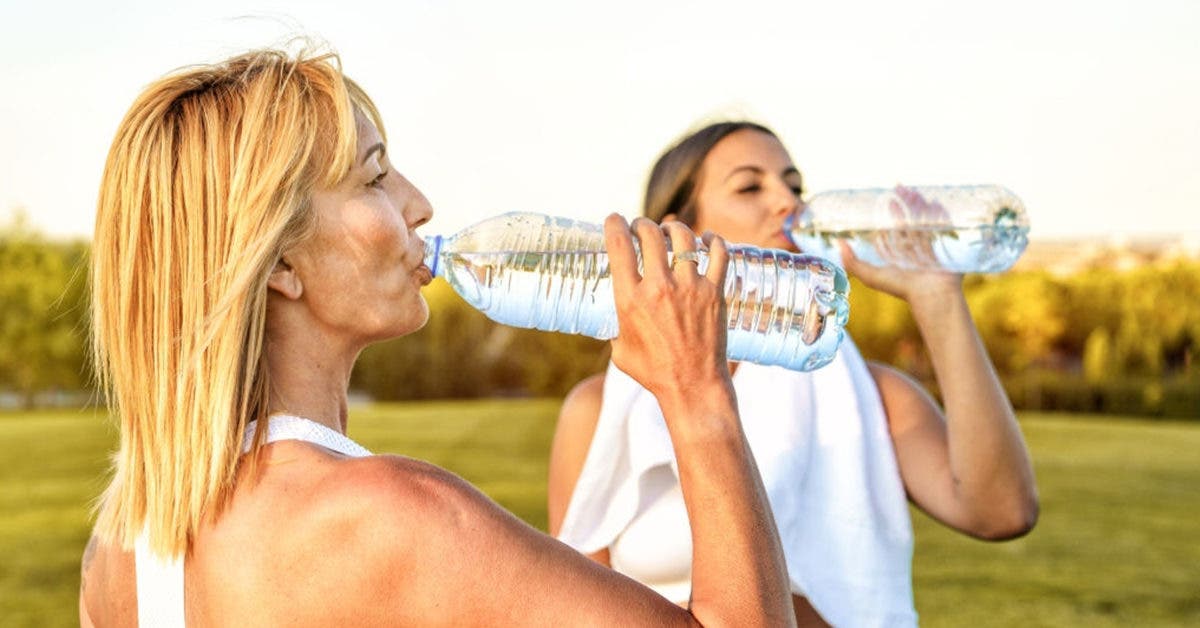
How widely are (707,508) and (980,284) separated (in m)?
31.6

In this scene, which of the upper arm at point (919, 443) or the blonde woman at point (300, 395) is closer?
the blonde woman at point (300, 395)

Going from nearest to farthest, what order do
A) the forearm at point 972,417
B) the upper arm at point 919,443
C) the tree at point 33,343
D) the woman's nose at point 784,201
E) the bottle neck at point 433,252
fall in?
the bottle neck at point 433,252 → the forearm at point 972,417 → the upper arm at point 919,443 → the woman's nose at point 784,201 → the tree at point 33,343

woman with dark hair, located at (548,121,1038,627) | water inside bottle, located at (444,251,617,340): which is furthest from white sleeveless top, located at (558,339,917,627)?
water inside bottle, located at (444,251,617,340)

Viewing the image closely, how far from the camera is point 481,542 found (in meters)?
1.77

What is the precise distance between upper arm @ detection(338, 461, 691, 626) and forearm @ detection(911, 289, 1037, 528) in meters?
1.78

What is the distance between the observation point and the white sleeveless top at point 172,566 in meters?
1.91

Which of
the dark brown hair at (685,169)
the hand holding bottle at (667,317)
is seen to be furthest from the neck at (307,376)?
the dark brown hair at (685,169)

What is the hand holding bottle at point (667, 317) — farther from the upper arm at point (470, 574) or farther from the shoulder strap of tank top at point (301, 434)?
the shoulder strap of tank top at point (301, 434)

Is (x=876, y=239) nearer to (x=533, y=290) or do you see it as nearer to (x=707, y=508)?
(x=533, y=290)

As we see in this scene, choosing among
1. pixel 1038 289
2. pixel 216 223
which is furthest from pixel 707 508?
pixel 1038 289

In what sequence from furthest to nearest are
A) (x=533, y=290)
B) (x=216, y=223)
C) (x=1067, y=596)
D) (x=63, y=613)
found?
(x=1067, y=596) → (x=63, y=613) → (x=533, y=290) → (x=216, y=223)

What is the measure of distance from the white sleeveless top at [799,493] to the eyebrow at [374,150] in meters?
1.57

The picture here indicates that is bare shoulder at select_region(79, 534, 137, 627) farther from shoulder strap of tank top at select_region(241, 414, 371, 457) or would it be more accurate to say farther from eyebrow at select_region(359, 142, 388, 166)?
eyebrow at select_region(359, 142, 388, 166)

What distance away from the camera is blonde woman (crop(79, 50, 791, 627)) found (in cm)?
177
